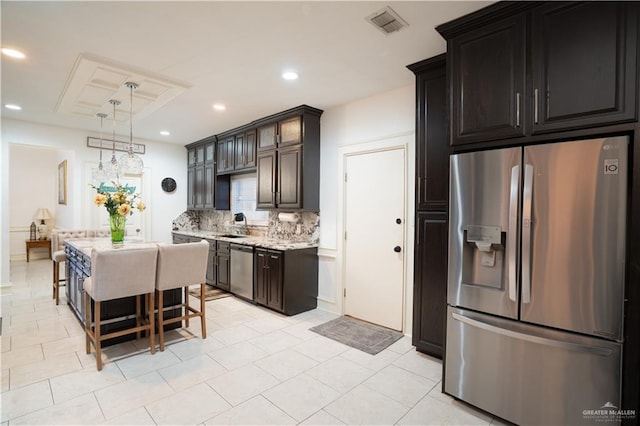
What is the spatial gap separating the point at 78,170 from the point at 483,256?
6.43m

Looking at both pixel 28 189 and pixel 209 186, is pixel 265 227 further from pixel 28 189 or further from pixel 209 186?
pixel 28 189

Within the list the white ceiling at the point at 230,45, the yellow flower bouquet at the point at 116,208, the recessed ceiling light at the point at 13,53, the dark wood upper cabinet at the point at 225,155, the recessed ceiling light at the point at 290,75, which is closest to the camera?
the white ceiling at the point at 230,45

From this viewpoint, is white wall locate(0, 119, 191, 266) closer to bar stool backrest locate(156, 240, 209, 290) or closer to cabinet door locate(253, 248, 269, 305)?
cabinet door locate(253, 248, 269, 305)

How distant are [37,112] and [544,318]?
20.7 ft

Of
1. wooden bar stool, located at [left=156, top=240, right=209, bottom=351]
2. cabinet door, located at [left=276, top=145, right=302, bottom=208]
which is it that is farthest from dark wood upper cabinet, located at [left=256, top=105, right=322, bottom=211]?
wooden bar stool, located at [left=156, top=240, right=209, bottom=351]

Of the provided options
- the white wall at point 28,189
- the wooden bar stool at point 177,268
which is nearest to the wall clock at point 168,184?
the white wall at point 28,189

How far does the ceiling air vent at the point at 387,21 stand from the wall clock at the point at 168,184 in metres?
5.55

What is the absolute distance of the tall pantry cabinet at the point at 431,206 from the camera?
2.72m

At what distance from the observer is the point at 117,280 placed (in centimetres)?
267

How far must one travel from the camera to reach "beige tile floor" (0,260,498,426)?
202 centimetres

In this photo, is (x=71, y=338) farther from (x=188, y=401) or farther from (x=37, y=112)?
(x=37, y=112)

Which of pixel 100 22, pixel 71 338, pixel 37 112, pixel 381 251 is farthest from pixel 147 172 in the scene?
pixel 381 251

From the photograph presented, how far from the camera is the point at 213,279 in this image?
5.16m

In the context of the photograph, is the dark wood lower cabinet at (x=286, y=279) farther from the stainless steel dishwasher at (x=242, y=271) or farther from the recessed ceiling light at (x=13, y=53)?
the recessed ceiling light at (x=13, y=53)
